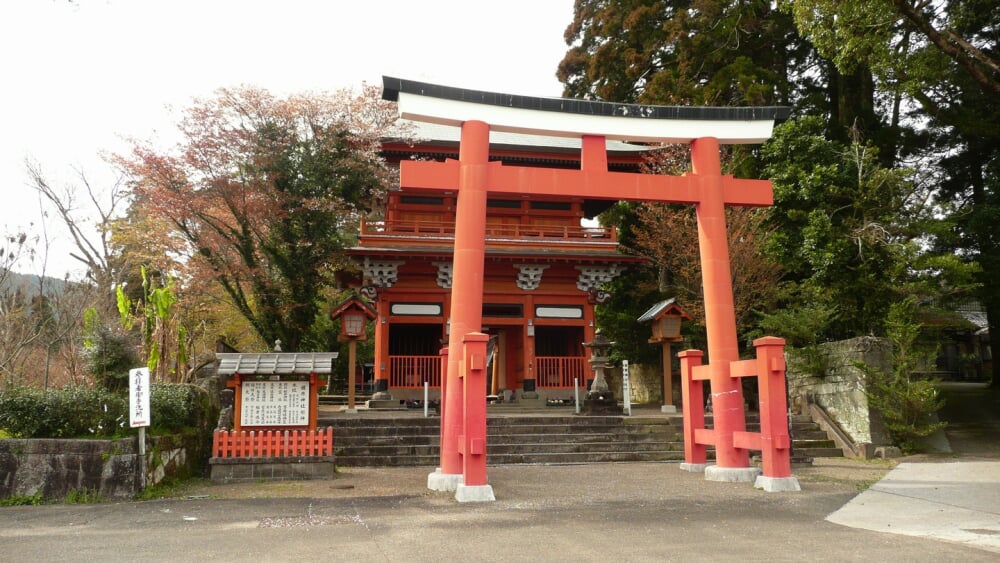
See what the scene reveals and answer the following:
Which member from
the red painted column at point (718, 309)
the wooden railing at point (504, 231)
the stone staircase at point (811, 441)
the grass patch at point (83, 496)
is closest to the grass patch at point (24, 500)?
the grass patch at point (83, 496)

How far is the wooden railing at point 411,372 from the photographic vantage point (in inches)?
695

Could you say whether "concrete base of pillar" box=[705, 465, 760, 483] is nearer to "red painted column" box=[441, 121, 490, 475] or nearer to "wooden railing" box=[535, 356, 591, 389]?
"red painted column" box=[441, 121, 490, 475]

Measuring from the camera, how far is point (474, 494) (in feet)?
25.4

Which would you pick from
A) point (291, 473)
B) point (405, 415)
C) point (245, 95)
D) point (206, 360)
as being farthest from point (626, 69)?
point (291, 473)

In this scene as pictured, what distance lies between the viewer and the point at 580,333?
65.0 ft

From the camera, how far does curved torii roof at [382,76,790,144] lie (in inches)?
356

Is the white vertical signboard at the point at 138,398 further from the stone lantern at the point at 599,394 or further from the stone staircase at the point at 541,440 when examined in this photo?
the stone lantern at the point at 599,394

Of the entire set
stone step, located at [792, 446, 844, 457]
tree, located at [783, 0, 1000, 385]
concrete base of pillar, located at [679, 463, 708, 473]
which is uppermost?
tree, located at [783, 0, 1000, 385]

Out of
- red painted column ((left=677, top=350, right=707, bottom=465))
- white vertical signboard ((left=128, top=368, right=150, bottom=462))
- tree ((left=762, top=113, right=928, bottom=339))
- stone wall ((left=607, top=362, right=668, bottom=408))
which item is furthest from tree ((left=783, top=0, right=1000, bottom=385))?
white vertical signboard ((left=128, top=368, right=150, bottom=462))

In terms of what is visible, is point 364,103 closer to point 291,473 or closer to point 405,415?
point 405,415

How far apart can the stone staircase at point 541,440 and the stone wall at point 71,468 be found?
12.1 ft

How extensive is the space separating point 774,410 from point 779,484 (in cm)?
93

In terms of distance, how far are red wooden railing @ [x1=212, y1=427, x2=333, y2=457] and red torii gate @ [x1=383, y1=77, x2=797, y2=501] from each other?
85.1 inches

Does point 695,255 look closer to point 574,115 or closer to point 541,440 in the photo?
point 541,440
